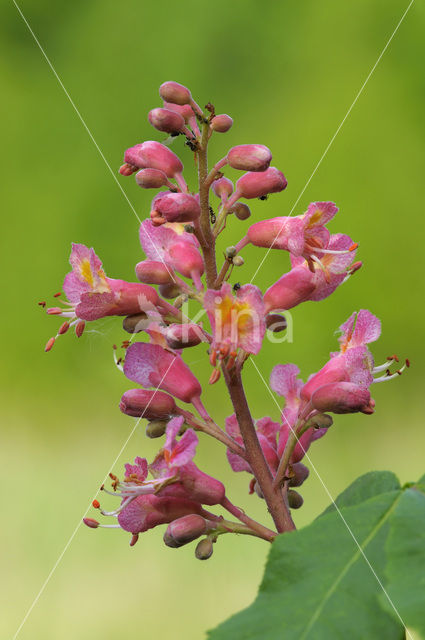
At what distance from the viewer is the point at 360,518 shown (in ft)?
1.51

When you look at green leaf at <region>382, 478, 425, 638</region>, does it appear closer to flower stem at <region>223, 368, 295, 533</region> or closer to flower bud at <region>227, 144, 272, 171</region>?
flower stem at <region>223, 368, 295, 533</region>

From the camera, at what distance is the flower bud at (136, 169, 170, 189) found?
667mm

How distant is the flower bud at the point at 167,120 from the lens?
650 millimetres

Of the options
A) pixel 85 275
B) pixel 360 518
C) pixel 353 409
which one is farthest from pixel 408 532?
pixel 85 275

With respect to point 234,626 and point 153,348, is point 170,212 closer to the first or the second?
point 153,348

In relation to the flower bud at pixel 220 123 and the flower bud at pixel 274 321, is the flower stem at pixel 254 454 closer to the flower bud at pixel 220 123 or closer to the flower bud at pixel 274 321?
the flower bud at pixel 274 321

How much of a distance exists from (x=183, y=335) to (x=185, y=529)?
16 cm

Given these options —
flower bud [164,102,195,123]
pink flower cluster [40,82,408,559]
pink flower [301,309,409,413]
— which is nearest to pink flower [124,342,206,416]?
pink flower cluster [40,82,408,559]

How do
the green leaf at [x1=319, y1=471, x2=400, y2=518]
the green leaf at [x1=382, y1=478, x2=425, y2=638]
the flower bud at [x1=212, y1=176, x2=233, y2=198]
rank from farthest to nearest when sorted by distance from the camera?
the flower bud at [x1=212, y1=176, x2=233, y2=198] → the green leaf at [x1=319, y1=471, x2=400, y2=518] → the green leaf at [x1=382, y1=478, x2=425, y2=638]

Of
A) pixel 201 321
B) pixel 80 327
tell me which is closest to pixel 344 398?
pixel 201 321

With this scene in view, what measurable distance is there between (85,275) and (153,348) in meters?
0.09

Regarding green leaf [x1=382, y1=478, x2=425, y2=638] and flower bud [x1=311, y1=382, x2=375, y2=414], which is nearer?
green leaf [x1=382, y1=478, x2=425, y2=638]

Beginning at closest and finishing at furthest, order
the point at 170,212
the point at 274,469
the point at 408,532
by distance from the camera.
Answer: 1. the point at 408,532
2. the point at 170,212
3. the point at 274,469

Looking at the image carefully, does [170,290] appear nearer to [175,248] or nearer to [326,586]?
[175,248]
